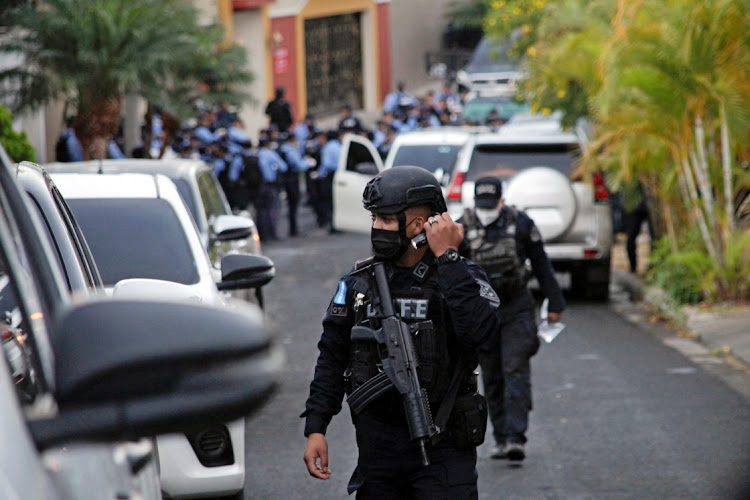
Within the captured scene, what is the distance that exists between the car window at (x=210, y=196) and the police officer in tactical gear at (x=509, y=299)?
2422mm

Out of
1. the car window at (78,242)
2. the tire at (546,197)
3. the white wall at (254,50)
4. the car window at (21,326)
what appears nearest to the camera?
the car window at (21,326)

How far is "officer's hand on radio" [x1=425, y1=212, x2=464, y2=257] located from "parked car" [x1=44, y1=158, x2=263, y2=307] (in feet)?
12.4

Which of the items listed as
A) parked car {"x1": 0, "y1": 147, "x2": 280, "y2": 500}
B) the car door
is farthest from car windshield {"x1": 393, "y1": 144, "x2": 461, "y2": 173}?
parked car {"x1": 0, "y1": 147, "x2": 280, "y2": 500}

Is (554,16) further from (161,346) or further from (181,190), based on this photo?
(161,346)

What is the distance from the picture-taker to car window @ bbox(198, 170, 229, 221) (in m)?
9.70

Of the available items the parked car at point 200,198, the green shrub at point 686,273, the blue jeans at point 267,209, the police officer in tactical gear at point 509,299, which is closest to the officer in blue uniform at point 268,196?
the blue jeans at point 267,209

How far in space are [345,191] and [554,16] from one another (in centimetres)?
464

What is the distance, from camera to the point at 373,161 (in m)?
19.8

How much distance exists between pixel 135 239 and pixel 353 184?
1246cm

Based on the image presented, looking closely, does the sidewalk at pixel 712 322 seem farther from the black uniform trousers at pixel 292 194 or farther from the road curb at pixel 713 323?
the black uniform trousers at pixel 292 194

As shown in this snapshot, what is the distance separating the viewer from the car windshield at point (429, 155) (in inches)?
706

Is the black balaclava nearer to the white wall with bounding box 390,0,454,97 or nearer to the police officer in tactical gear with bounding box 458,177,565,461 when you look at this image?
the police officer in tactical gear with bounding box 458,177,565,461

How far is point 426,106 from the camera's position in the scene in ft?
115

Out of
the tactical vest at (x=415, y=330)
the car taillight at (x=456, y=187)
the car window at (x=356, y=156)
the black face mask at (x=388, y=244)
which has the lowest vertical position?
the car window at (x=356, y=156)
